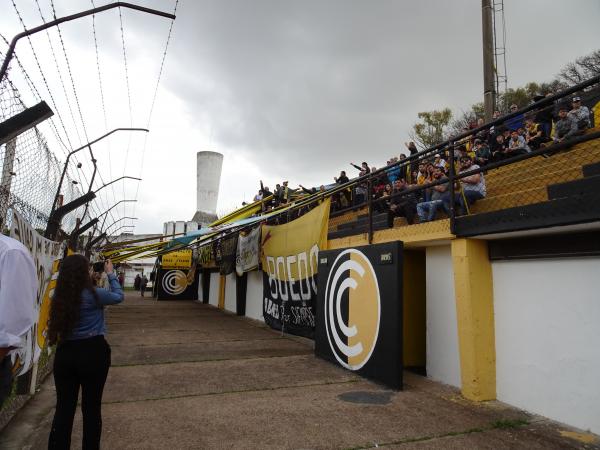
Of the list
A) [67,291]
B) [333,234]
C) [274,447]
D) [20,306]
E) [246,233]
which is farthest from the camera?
[246,233]

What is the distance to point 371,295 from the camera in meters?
6.43

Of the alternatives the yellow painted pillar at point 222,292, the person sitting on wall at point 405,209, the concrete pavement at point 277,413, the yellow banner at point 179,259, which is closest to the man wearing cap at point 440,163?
the person sitting on wall at point 405,209

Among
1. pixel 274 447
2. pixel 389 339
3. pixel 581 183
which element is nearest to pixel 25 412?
pixel 274 447

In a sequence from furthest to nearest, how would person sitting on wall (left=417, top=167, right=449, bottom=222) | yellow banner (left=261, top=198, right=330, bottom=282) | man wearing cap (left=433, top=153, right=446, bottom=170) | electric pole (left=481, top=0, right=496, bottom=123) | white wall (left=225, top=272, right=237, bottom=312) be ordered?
white wall (left=225, top=272, right=237, bottom=312) → electric pole (left=481, top=0, right=496, bottom=123) → yellow banner (left=261, top=198, right=330, bottom=282) → man wearing cap (left=433, top=153, right=446, bottom=170) → person sitting on wall (left=417, top=167, right=449, bottom=222)

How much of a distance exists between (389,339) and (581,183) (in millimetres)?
3124

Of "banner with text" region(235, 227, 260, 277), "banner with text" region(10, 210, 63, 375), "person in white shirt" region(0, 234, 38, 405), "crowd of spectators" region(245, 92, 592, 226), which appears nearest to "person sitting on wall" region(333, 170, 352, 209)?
"crowd of spectators" region(245, 92, 592, 226)

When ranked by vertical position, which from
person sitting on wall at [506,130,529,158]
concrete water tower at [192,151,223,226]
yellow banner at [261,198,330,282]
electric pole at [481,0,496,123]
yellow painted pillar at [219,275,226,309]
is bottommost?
yellow painted pillar at [219,275,226,309]

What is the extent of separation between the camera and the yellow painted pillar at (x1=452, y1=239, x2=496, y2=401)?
521 cm

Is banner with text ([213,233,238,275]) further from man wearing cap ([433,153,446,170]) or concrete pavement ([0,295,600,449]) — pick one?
man wearing cap ([433,153,446,170])

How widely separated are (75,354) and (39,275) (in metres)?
2.39

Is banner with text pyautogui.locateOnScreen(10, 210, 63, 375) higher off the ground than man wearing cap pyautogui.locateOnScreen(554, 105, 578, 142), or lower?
lower

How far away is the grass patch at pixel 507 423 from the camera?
438cm

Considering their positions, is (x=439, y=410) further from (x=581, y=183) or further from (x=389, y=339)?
(x=581, y=183)

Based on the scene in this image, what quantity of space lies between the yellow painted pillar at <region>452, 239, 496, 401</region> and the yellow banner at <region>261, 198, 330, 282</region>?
12.5 ft
